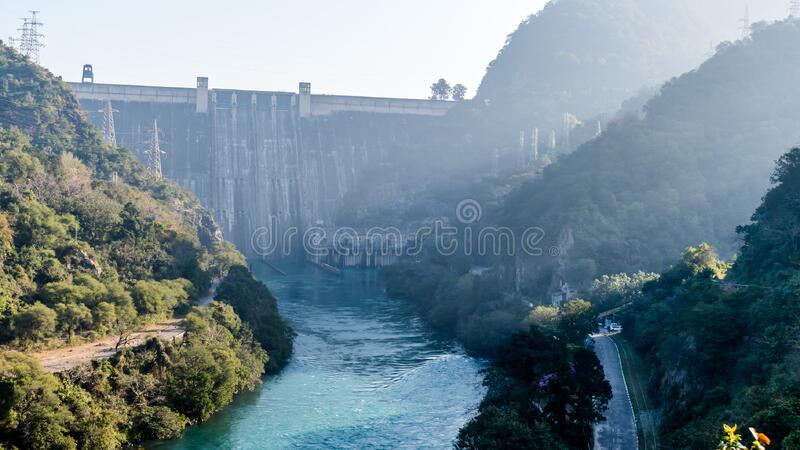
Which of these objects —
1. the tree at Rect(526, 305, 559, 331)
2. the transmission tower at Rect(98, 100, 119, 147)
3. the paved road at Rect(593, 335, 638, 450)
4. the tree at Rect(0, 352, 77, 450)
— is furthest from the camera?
the transmission tower at Rect(98, 100, 119, 147)

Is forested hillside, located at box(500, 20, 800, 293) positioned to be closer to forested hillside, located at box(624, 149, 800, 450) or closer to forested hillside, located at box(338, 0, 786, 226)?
forested hillside, located at box(624, 149, 800, 450)

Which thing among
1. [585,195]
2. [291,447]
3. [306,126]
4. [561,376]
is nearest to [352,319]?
[585,195]

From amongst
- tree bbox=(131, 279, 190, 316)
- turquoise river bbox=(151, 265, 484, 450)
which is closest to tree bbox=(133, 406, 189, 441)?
turquoise river bbox=(151, 265, 484, 450)

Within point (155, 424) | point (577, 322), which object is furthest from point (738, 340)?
point (155, 424)

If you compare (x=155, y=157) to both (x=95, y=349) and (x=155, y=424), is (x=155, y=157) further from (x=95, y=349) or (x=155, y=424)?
(x=155, y=424)

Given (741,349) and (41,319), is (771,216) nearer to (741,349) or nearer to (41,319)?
(741,349)
